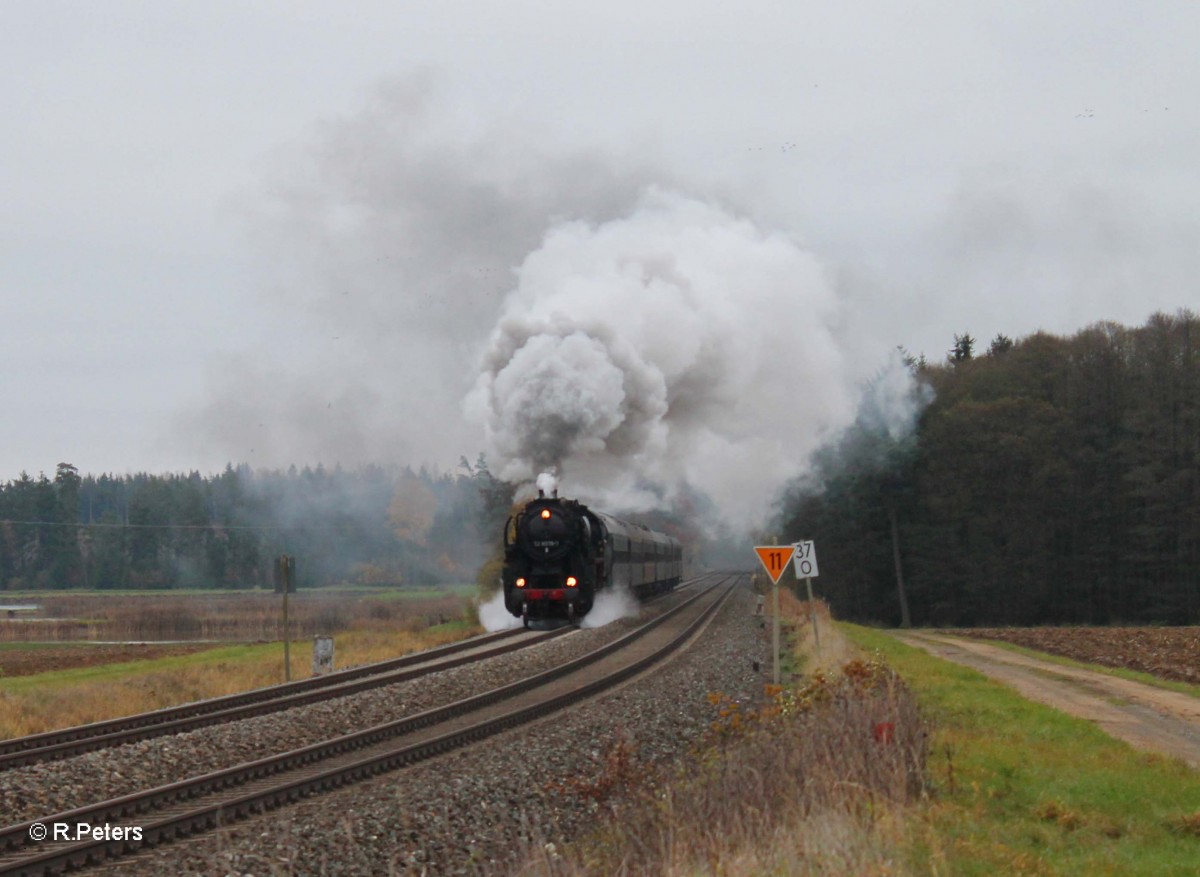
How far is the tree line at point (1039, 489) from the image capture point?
4453cm

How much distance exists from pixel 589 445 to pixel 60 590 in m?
85.8

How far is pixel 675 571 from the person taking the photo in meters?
54.2

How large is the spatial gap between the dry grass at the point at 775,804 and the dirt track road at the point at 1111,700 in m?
3.56

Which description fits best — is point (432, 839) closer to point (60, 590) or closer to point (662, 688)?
point (662, 688)

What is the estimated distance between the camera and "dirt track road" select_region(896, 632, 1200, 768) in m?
13.2

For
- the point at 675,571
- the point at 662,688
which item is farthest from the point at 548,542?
the point at 675,571

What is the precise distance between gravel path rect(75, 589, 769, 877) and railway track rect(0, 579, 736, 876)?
262 mm

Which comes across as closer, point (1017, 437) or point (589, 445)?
point (589, 445)

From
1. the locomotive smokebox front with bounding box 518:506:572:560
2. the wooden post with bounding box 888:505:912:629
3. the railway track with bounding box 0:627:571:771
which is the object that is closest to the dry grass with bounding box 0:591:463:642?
the locomotive smokebox front with bounding box 518:506:572:560

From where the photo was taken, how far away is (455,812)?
1051 cm

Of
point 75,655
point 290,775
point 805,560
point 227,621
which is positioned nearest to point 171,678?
point 290,775

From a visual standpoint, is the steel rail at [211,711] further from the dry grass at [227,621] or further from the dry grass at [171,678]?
the dry grass at [227,621]

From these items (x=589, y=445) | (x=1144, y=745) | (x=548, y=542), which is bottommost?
(x=1144, y=745)

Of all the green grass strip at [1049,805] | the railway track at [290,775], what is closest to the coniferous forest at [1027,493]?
the railway track at [290,775]
